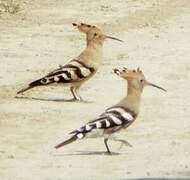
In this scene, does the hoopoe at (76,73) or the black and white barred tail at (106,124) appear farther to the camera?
the hoopoe at (76,73)

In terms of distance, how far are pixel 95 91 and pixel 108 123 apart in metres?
3.77

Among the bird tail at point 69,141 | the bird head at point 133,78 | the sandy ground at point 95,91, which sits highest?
the bird head at point 133,78

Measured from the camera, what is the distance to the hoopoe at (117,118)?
11422 millimetres

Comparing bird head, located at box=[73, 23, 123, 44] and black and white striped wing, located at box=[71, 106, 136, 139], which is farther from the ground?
black and white striped wing, located at box=[71, 106, 136, 139]

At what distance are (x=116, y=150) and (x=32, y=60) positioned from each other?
19.1 ft

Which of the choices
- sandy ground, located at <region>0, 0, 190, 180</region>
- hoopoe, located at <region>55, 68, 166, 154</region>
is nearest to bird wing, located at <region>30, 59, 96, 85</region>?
sandy ground, located at <region>0, 0, 190, 180</region>

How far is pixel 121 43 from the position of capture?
19.2m

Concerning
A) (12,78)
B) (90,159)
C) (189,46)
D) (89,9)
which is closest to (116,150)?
(90,159)

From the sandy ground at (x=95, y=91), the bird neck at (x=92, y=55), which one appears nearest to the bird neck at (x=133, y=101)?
the sandy ground at (x=95, y=91)

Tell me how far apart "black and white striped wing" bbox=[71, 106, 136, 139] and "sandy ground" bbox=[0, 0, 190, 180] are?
24 cm

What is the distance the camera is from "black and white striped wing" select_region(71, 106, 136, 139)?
11398mm

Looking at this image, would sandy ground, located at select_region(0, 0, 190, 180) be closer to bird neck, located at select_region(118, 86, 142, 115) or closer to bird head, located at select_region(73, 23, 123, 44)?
bird neck, located at select_region(118, 86, 142, 115)

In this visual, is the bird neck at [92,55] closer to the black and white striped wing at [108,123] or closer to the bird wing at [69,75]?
the bird wing at [69,75]

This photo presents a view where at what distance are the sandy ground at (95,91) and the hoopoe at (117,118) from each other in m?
0.21
